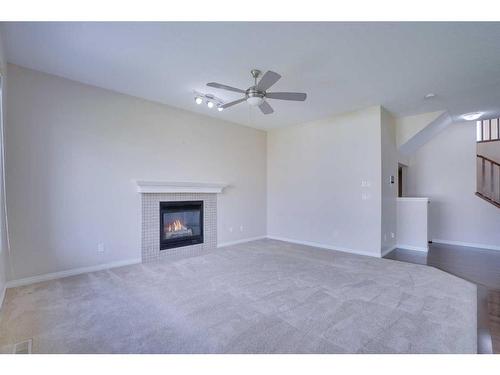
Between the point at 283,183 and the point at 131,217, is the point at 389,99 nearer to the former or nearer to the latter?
the point at 283,183

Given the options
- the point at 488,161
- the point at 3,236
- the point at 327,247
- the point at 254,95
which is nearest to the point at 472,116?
the point at 488,161

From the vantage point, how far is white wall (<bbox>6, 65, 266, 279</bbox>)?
3064 millimetres

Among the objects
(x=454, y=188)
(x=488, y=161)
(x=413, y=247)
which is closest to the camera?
(x=413, y=247)

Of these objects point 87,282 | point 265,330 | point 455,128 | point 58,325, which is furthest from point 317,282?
point 455,128

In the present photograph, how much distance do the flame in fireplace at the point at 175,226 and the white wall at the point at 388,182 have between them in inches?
144

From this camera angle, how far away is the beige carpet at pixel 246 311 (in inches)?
73.5

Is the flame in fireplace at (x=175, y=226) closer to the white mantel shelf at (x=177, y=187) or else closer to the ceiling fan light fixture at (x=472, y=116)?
the white mantel shelf at (x=177, y=187)

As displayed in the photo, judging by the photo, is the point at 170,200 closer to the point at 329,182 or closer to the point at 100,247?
the point at 100,247

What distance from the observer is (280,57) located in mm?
2762

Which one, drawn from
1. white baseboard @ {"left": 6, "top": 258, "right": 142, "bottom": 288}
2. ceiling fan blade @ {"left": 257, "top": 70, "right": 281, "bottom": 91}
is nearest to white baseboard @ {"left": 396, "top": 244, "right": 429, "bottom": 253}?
ceiling fan blade @ {"left": 257, "top": 70, "right": 281, "bottom": 91}

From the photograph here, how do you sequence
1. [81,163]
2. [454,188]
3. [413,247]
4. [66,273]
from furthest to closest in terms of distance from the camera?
[454,188], [413,247], [81,163], [66,273]

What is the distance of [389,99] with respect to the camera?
4090 millimetres

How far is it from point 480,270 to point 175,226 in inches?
194

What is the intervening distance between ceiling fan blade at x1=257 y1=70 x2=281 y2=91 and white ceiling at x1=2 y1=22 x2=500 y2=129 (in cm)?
36
